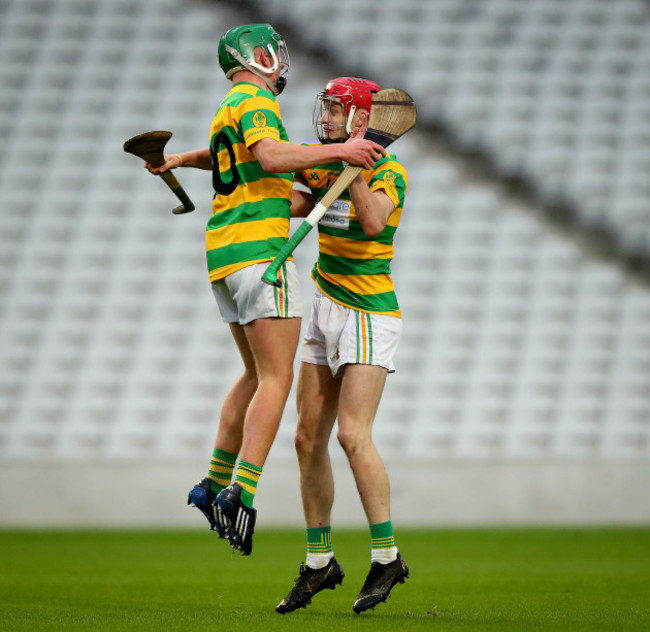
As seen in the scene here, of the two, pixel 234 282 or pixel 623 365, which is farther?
pixel 623 365

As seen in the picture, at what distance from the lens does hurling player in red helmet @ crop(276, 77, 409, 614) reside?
3.43 metres

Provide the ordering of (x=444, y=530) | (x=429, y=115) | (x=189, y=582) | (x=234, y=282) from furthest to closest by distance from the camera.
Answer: (x=429, y=115)
(x=444, y=530)
(x=189, y=582)
(x=234, y=282)

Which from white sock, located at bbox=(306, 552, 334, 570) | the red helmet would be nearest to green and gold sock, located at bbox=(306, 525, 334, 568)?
white sock, located at bbox=(306, 552, 334, 570)

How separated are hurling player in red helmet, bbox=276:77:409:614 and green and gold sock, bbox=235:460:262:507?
13.5 inches

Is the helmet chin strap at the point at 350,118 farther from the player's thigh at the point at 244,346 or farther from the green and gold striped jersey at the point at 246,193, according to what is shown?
the player's thigh at the point at 244,346

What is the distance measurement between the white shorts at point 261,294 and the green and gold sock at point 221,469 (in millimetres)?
494

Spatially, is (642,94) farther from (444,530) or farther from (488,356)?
(444,530)

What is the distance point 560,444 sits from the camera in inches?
345

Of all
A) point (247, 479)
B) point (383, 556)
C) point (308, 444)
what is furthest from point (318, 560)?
point (247, 479)

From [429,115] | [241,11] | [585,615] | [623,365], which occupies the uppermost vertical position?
[241,11]

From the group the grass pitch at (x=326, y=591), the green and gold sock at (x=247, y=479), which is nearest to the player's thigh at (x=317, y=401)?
the green and gold sock at (x=247, y=479)

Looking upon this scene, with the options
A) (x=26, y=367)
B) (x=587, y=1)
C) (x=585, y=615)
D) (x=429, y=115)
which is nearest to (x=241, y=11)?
(x=429, y=115)

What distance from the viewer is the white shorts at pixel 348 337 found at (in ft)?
11.4

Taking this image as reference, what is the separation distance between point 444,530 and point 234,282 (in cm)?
488
